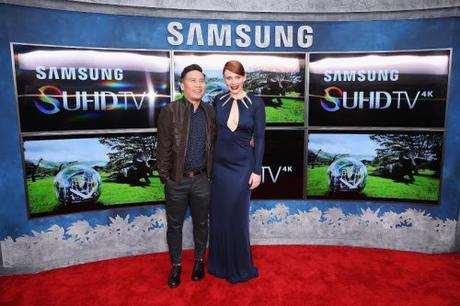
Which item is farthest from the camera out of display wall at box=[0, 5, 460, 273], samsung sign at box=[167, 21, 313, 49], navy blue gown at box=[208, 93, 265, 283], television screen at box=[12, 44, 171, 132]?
samsung sign at box=[167, 21, 313, 49]

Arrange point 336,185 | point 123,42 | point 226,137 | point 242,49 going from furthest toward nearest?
1. point 336,185
2. point 242,49
3. point 123,42
4. point 226,137

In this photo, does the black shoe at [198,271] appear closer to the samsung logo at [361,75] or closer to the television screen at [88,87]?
the television screen at [88,87]

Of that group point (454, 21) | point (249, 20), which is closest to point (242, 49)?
point (249, 20)

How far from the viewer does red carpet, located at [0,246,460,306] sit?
112 inches

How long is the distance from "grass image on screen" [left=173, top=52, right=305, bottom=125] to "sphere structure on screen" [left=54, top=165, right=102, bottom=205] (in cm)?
119

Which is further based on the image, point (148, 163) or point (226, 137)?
point (148, 163)

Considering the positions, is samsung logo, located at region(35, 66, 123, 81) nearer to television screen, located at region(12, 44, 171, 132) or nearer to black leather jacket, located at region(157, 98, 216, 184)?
television screen, located at region(12, 44, 171, 132)

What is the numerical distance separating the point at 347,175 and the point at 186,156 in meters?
1.94

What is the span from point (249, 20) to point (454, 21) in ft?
6.74

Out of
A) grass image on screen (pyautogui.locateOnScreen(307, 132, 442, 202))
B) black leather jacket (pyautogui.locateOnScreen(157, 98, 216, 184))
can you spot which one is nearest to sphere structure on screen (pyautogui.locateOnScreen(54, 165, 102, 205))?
black leather jacket (pyautogui.locateOnScreen(157, 98, 216, 184))

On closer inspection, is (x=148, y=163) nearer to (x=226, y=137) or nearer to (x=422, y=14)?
(x=226, y=137)

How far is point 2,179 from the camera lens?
315 centimetres

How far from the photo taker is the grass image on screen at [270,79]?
3609 millimetres

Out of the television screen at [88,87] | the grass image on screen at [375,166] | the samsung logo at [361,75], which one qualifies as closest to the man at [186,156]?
the television screen at [88,87]
